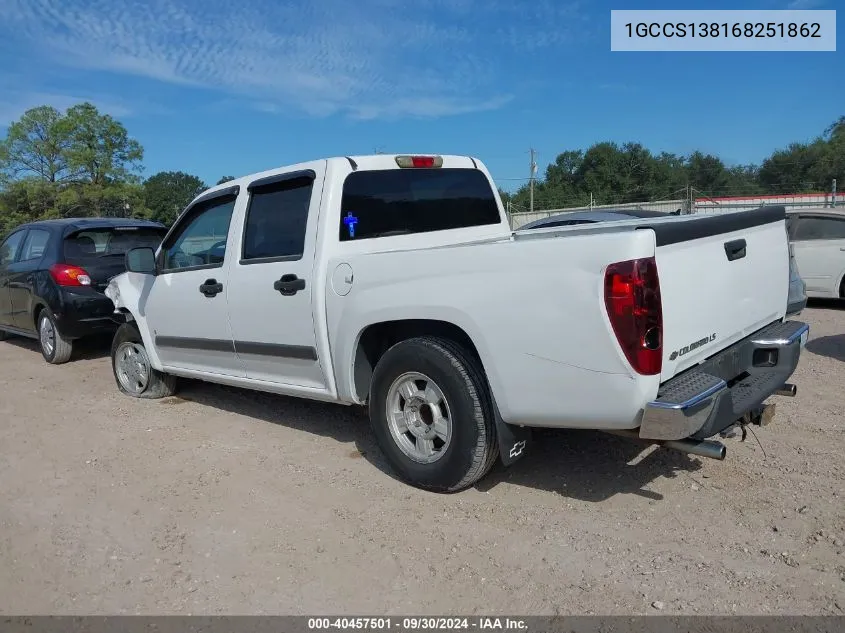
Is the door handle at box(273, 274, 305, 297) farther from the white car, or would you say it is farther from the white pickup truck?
the white car

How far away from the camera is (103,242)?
7887mm

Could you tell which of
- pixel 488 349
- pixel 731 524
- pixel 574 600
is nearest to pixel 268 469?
pixel 488 349

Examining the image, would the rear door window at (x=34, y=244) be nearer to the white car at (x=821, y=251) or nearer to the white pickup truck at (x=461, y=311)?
the white pickup truck at (x=461, y=311)

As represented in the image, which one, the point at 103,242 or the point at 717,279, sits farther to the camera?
the point at 103,242

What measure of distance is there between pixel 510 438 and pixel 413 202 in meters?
1.95

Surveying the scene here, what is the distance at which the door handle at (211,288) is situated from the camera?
4.83 metres

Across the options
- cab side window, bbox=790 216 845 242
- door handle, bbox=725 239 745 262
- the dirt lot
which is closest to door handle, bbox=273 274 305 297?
the dirt lot

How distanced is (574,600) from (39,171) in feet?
176

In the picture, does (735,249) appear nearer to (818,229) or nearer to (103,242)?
(103,242)

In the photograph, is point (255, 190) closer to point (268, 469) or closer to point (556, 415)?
point (268, 469)

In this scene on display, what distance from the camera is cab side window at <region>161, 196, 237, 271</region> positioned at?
16.2 ft

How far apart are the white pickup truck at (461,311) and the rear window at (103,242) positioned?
2.69 m

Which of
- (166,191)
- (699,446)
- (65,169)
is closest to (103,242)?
(699,446)

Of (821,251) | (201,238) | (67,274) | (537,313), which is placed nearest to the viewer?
(537,313)
